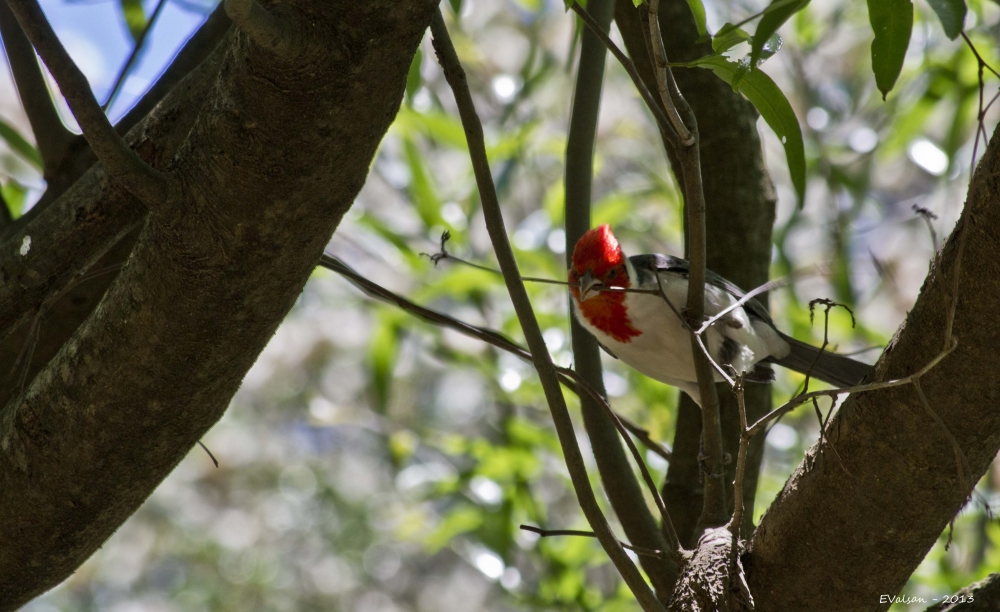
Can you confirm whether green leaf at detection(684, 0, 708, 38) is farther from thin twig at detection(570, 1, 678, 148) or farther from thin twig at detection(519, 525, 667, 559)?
thin twig at detection(519, 525, 667, 559)

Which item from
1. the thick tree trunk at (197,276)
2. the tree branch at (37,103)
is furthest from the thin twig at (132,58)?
the thick tree trunk at (197,276)


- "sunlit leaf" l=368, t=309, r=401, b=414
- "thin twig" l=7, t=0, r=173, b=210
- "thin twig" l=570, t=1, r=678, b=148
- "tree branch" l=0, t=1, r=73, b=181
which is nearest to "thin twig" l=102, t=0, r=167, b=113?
"tree branch" l=0, t=1, r=73, b=181

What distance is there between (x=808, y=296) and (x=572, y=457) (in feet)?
16.6

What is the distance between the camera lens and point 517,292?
1.58 metres

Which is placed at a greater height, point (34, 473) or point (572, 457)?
point (572, 457)

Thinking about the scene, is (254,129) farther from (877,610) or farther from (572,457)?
(877,610)

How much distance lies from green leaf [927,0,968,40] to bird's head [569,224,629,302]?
57.9 inches

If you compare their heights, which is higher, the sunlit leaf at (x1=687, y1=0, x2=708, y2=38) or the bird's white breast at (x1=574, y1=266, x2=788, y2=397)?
the bird's white breast at (x1=574, y1=266, x2=788, y2=397)

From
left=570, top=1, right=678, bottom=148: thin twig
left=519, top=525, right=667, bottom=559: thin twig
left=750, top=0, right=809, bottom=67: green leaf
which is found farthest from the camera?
left=519, top=525, right=667, bottom=559: thin twig

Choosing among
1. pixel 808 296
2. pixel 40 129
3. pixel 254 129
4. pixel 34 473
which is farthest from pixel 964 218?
pixel 808 296

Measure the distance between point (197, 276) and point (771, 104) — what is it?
2.92ft

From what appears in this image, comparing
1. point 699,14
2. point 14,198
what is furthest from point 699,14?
point 14,198

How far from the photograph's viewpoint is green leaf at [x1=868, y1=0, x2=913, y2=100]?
3.45ft

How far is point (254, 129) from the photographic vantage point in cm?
121
